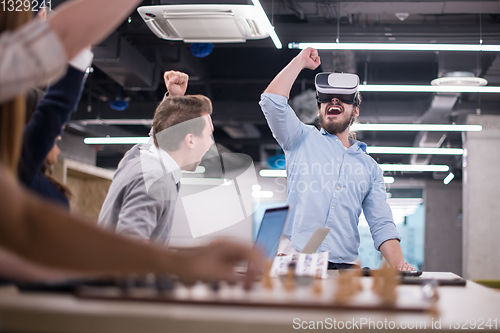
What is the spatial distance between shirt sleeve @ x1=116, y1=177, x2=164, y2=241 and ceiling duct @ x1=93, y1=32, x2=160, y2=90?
456 centimetres

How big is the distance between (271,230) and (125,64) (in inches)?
198

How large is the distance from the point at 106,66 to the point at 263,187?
34.6 ft

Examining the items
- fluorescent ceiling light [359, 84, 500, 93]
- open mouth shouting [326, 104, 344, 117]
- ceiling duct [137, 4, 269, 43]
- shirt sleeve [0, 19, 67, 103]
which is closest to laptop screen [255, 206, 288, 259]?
shirt sleeve [0, 19, 67, 103]

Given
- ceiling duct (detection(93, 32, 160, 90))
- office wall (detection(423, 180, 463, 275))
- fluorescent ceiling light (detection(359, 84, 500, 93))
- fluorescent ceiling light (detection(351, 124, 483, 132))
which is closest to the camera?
fluorescent ceiling light (detection(359, 84, 500, 93))

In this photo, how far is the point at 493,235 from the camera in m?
8.04

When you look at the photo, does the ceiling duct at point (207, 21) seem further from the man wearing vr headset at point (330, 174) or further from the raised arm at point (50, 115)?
the raised arm at point (50, 115)

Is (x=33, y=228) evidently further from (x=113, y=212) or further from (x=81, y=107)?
(x=81, y=107)

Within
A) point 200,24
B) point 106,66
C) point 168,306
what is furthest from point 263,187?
point 168,306

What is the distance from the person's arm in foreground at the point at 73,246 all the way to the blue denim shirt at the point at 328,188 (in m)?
1.45

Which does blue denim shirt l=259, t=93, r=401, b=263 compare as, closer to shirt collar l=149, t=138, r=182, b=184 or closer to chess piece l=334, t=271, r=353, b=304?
shirt collar l=149, t=138, r=182, b=184

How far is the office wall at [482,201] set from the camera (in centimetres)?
801

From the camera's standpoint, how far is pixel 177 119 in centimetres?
177

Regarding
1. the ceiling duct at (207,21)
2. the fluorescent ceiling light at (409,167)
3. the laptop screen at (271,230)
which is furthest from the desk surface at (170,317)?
the fluorescent ceiling light at (409,167)

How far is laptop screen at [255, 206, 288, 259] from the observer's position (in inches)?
54.9
